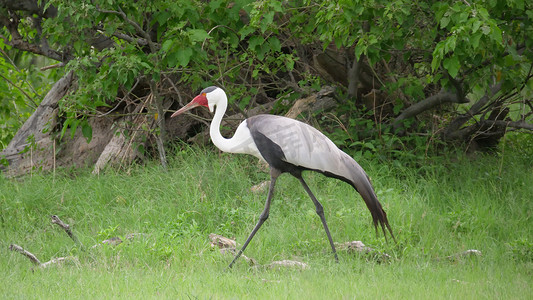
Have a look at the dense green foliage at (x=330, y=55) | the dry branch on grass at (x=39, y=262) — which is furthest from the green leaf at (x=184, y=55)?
the dry branch on grass at (x=39, y=262)

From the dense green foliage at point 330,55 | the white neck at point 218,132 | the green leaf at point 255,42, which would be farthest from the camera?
the green leaf at point 255,42

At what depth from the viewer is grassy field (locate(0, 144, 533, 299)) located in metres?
4.39

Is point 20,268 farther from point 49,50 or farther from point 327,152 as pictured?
point 49,50

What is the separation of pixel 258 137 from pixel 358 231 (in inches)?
A: 51.1

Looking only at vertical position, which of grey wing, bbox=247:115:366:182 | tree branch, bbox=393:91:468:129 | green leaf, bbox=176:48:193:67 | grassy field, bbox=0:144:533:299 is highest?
green leaf, bbox=176:48:193:67

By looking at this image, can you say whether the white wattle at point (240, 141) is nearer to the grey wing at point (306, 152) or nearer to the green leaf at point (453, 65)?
the grey wing at point (306, 152)

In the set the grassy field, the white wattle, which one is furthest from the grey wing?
the grassy field

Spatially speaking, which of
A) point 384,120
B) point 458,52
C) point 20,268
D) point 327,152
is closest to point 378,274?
point 327,152

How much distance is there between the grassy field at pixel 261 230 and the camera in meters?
4.39

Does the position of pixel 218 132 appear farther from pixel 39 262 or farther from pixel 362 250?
pixel 39 262

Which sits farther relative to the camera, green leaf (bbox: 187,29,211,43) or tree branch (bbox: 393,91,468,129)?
tree branch (bbox: 393,91,468,129)

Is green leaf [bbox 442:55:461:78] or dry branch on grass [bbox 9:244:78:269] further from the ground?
green leaf [bbox 442:55:461:78]

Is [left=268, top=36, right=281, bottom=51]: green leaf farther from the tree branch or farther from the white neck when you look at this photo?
the tree branch

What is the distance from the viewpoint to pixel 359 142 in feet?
23.4
